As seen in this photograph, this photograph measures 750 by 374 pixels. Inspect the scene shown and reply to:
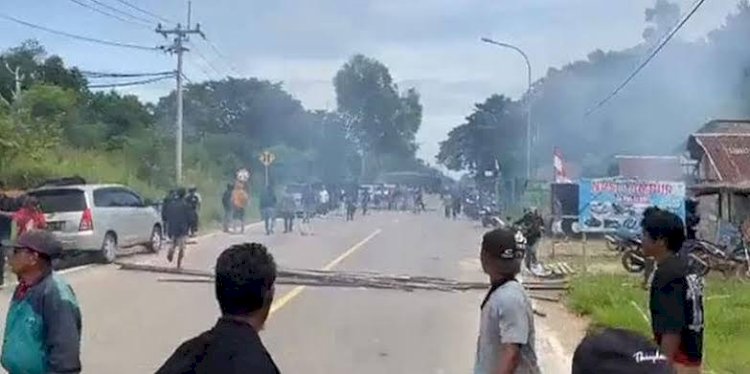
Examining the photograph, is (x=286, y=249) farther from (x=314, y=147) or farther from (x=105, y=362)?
(x=314, y=147)

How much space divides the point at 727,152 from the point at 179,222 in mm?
19104

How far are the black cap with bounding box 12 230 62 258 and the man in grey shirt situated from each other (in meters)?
1.99

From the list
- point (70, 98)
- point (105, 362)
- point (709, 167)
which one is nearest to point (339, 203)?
point (70, 98)

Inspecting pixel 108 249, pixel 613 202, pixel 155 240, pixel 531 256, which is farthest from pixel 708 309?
pixel 155 240

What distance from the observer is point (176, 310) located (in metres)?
17.9

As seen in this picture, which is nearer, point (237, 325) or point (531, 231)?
point (237, 325)

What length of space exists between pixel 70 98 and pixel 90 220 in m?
37.2

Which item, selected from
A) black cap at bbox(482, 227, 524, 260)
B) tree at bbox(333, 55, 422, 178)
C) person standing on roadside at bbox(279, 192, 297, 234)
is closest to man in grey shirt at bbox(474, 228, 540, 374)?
black cap at bbox(482, 227, 524, 260)

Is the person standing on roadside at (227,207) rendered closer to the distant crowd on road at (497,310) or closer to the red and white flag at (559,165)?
the red and white flag at (559,165)

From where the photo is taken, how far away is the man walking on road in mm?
3518

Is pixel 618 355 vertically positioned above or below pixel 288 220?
above

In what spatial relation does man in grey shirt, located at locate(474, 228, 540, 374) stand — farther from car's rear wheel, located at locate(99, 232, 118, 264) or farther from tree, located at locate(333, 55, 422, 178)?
tree, located at locate(333, 55, 422, 178)

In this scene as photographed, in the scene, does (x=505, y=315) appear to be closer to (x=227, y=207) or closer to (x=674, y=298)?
(x=674, y=298)

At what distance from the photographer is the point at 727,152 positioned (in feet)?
122
